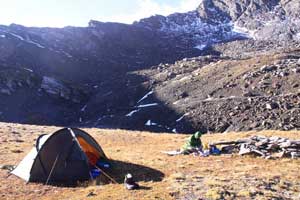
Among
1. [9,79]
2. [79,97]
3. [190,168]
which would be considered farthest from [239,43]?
[190,168]

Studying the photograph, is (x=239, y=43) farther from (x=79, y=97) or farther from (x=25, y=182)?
(x=25, y=182)

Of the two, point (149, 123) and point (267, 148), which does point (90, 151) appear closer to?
point (267, 148)

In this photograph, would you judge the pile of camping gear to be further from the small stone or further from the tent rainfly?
the small stone

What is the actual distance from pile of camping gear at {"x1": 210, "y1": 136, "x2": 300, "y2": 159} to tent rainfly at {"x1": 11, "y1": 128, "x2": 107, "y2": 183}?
8459 millimetres

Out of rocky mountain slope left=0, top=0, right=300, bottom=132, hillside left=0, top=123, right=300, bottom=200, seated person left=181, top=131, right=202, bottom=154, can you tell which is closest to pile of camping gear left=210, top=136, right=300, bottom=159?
hillside left=0, top=123, right=300, bottom=200

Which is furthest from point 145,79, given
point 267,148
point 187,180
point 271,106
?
point 187,180

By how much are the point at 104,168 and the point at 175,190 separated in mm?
5378

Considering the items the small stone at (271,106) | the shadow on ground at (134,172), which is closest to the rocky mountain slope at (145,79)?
the small stone at (271,106)

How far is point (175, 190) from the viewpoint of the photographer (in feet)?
52.3

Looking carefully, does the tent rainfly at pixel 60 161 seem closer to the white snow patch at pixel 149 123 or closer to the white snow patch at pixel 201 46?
the white snow patch at pixel 149 123

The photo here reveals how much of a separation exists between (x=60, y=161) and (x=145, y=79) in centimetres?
9926

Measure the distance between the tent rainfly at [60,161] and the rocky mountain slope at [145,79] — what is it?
45168 mm

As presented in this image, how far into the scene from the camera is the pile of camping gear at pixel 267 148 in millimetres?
22062

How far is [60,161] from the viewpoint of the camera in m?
19.3
